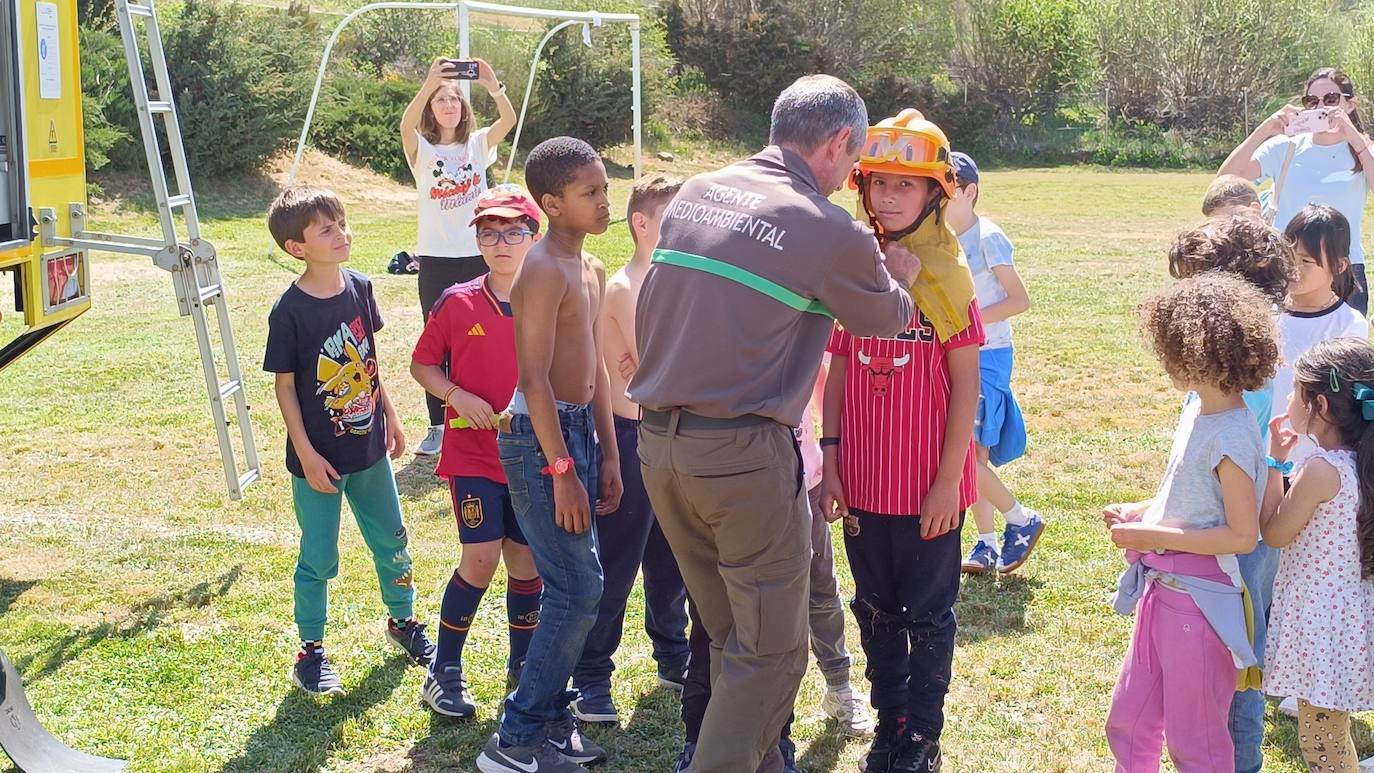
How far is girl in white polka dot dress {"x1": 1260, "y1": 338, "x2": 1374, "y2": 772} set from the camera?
10.3 feet

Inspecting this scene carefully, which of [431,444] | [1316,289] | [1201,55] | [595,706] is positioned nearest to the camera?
[595,706]

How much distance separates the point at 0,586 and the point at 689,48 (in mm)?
37703

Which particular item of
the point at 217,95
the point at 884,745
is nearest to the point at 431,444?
the point at 884,745

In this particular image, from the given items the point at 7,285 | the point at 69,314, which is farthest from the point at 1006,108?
the point at 69,314

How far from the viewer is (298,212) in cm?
413

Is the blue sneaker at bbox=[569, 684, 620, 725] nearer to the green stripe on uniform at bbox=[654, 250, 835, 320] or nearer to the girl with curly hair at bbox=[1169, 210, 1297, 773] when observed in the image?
the green stripe on uniform at bbox=[654, 250, 835, 320]

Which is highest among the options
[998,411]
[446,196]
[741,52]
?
[741,52]

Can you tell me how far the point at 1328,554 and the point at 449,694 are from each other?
102 inches

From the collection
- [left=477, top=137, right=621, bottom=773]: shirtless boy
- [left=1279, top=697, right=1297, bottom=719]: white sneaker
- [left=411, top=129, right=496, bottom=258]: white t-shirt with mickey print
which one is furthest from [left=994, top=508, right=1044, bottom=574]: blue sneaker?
[left=411, top=129, right=496, bottom=258]: white t-shirt with mickey print

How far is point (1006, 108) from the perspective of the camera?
1699 inches

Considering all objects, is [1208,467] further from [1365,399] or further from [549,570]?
[549,570]

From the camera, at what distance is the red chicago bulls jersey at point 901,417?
3.49 meters

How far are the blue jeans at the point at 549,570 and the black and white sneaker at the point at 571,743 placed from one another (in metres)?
0.11

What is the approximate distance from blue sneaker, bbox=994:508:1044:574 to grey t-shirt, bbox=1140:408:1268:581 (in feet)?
7.22
